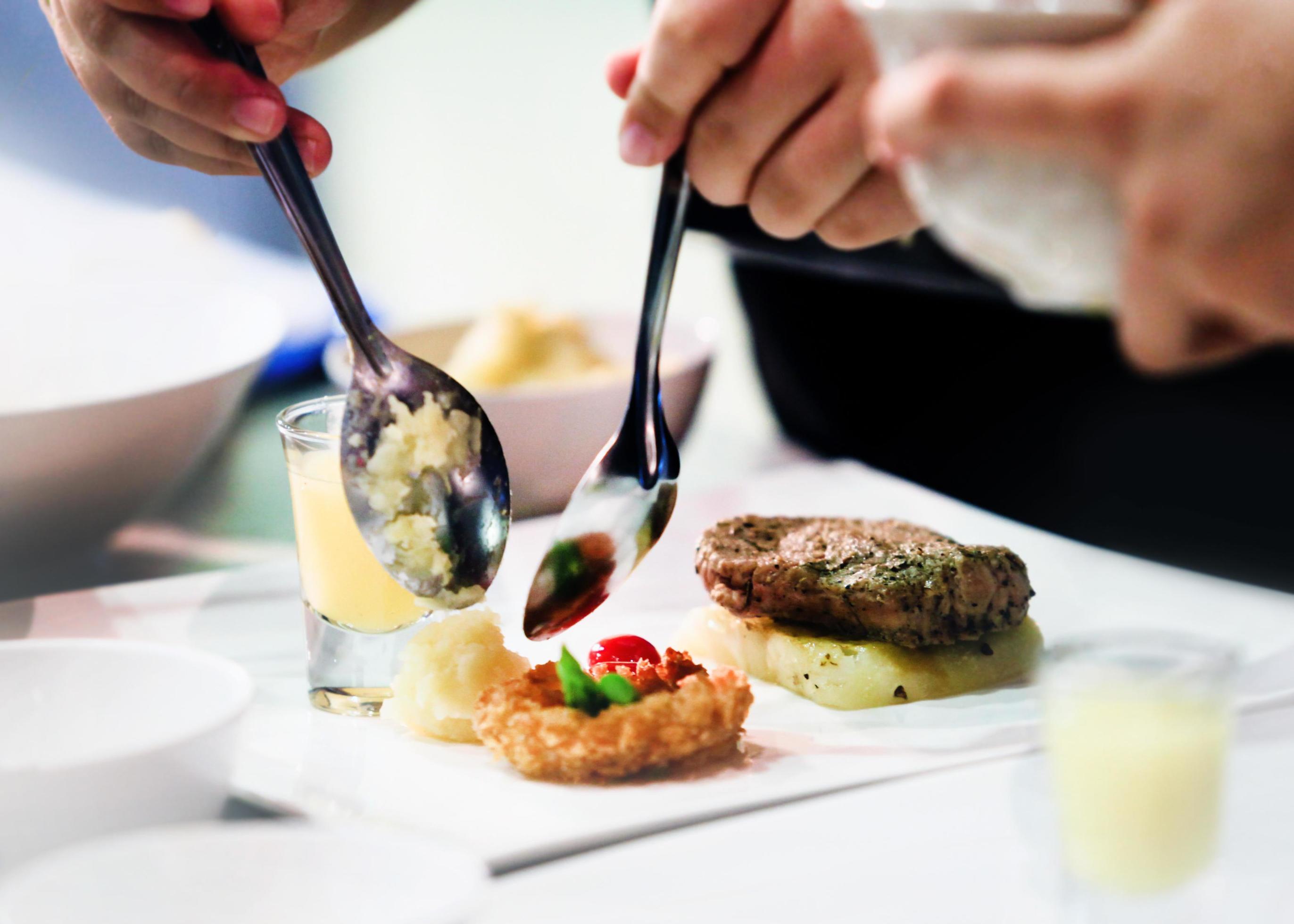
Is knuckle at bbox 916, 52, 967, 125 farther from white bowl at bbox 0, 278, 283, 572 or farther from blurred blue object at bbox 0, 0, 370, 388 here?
blurred blue object at bbox 0, 0, 370, 388

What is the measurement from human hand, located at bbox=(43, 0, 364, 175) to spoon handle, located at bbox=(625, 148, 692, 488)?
45cm

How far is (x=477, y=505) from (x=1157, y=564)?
1.03 m

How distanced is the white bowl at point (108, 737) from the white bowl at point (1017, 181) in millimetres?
812

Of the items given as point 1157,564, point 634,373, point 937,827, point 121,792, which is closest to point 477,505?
point 634,373

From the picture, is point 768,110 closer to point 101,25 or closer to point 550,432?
point 101,25

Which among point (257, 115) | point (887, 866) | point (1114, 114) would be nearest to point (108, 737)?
point (257, 115)

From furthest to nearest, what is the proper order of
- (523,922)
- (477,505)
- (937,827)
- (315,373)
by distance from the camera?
(315,373)
(477,505)
(937,827)
(523,922)

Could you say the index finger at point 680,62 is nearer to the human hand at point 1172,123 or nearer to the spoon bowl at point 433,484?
the spoon bowl at point 433,484

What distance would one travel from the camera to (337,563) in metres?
1.58

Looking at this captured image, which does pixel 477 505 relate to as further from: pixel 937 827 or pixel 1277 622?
pixel 1277 622

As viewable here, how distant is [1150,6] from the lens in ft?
2.64

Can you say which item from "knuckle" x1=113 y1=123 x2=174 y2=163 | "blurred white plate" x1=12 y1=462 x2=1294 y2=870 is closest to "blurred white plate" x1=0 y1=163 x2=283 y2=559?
"blurred white plate" x1=12 y1=462 x2=1294 y2=870

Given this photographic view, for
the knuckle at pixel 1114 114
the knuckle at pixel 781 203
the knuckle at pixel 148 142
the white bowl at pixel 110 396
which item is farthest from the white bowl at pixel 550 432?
the knuckle at pixel 1114 114

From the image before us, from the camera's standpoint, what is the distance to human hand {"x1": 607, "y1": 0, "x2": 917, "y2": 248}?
1.36m
